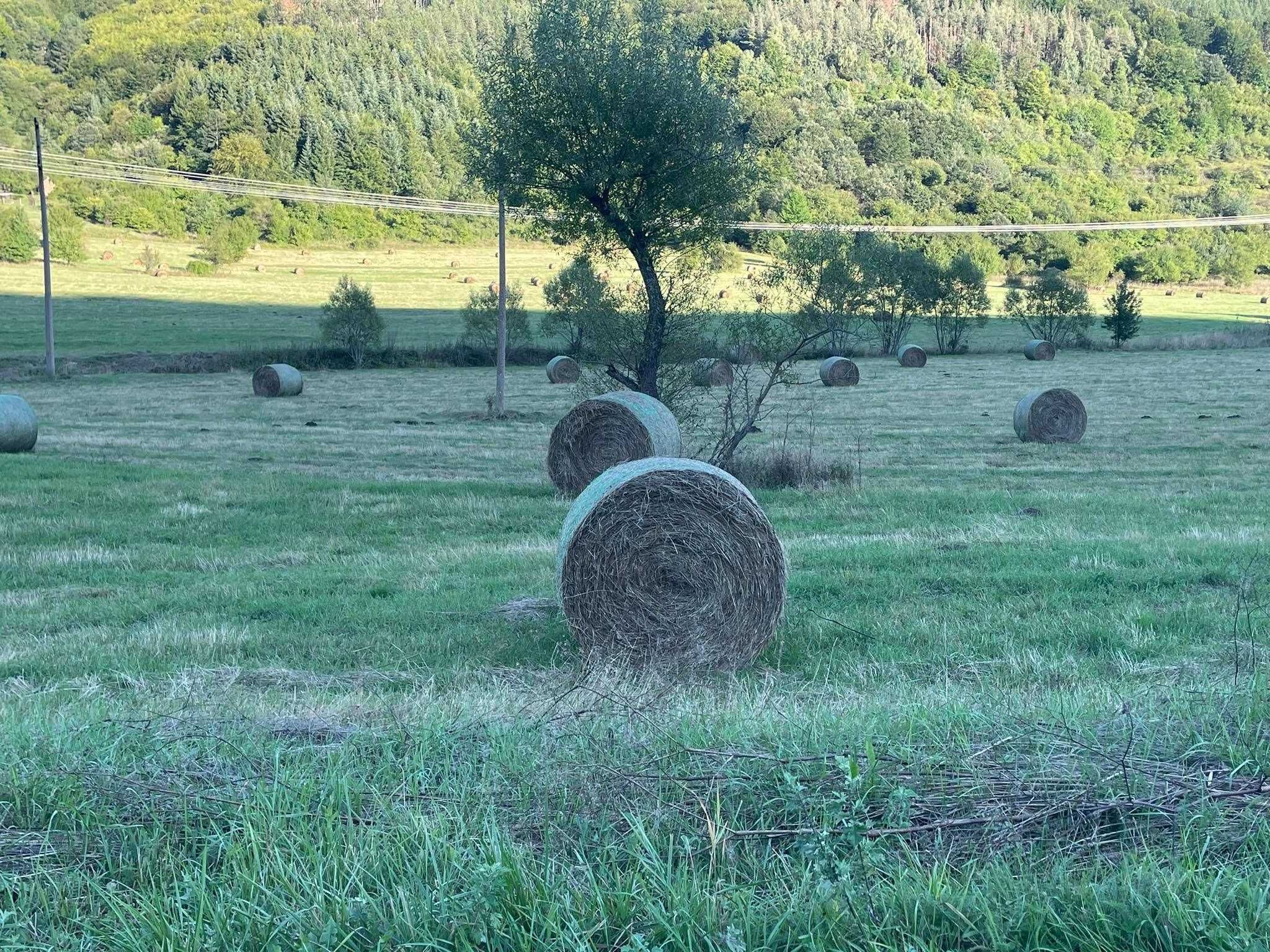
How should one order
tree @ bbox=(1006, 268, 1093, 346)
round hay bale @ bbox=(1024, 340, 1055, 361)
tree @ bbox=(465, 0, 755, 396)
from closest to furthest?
tree @ bbox=(465, 0, 755, 396), round hay bale @ bbox=(1024, 340, 1055, 361), tree @ bbox=(1006, 268, 1093, 346)

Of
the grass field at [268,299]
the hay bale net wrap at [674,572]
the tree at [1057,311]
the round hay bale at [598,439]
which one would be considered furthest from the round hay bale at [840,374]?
the hay bale net wrap at [674,572]

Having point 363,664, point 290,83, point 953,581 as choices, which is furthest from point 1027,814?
point 290,83

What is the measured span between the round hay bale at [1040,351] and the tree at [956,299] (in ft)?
23.7

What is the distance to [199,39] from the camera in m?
144

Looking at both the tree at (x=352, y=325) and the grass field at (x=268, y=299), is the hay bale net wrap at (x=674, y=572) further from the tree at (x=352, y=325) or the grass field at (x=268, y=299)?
the tree at (x=352, y=325)

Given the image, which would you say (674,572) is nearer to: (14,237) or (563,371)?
(563,371)

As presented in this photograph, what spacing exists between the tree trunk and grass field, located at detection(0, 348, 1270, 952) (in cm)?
926

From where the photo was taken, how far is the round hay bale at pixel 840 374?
158 ft

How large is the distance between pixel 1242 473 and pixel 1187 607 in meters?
12.4

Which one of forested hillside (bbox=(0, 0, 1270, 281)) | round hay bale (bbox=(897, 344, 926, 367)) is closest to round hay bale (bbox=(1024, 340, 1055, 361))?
round hay bale (bbox=(897, 344, 926, 367))

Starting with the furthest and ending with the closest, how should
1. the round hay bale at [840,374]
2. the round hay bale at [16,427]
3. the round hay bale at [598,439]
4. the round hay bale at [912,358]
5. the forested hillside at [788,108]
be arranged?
the forested hillside at [788,108], the round hay bale at [912,358], the round hay bale at [840,374], the round hay bale at [16,427], the round hay bale at [598,439]

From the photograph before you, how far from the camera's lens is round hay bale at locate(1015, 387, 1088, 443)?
27016mm

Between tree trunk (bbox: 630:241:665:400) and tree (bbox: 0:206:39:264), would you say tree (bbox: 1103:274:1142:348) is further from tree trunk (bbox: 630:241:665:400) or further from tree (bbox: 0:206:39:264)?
tree (bbox: 0:206:39:264)

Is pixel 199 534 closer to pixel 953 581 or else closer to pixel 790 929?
pixel 953 581
